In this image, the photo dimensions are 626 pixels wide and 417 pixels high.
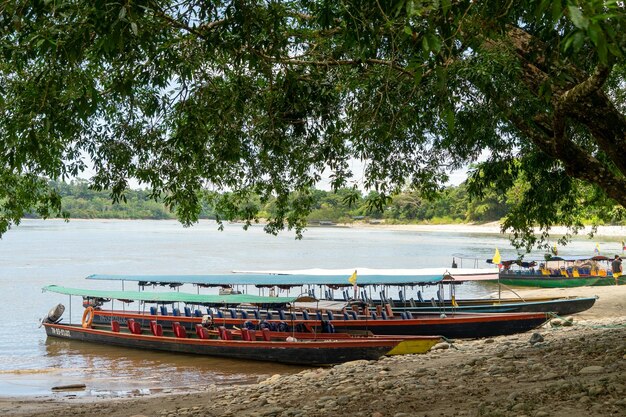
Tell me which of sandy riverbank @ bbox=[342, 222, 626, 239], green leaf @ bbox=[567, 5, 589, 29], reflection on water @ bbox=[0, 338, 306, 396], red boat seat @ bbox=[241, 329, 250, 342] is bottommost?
reflection on water @ bbox=[0, 338, 306, 396]

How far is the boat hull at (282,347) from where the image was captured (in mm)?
15047

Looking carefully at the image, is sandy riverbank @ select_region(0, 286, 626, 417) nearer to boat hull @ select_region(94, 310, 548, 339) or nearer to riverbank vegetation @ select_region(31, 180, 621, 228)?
boat hull @ select_region(94, 310, 548, 339)

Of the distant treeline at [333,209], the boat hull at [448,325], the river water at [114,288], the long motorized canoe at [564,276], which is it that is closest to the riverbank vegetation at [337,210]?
the distant treeline at [333,209]

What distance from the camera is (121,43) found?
4.14 meters

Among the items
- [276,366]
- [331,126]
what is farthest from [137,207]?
[331,126]

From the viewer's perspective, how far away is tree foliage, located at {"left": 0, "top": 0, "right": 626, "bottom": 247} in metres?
4.93

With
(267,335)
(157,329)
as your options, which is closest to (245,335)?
(267,335)

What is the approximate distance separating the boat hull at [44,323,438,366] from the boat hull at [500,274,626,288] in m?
17.9

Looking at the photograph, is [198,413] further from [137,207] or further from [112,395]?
[137,207]

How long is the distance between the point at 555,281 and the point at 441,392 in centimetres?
2591

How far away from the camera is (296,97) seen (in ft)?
23.9

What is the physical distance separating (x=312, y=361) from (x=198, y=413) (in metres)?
7.25

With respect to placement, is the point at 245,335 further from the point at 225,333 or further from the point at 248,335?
the point at 225,333

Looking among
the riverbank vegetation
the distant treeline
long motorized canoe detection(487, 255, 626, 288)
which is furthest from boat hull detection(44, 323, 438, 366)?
the distant treeline
